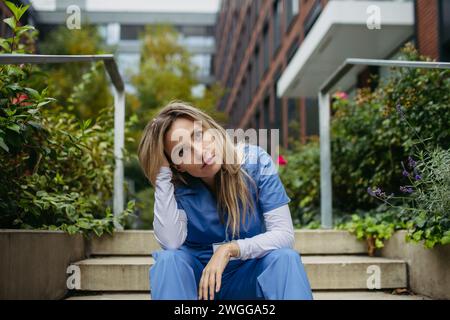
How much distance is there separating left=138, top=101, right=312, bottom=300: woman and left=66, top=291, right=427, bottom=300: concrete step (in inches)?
38.0

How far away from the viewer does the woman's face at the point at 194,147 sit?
6.49ft

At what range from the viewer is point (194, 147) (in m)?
1.98

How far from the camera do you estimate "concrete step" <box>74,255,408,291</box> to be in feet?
9.81

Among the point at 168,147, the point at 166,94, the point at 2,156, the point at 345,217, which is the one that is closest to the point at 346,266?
the point at 345,217

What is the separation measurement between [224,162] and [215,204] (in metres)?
0.18

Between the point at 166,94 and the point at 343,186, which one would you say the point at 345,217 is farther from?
the point at 166,94

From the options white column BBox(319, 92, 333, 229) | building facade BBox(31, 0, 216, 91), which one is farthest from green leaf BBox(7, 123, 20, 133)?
building facade BBox(31, 0, 216, 91)

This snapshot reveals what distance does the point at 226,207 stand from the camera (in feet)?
6.74

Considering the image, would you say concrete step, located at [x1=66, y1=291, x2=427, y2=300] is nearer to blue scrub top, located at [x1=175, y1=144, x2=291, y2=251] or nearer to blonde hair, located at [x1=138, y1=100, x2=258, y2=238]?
blue scrub top, located at [x1=175, y1=144, x2=291, y2=251]

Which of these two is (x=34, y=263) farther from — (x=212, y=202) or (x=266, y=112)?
(x=266, y=112)

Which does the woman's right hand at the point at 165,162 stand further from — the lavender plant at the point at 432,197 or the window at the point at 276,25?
the window at the point at 276,25

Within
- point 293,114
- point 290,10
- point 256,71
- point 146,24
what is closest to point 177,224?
point 293,114

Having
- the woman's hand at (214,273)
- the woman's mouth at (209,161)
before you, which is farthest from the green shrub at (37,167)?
the woman's hand at (214,273)
